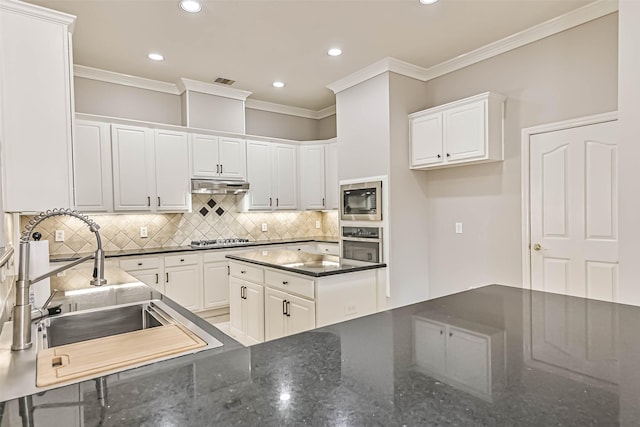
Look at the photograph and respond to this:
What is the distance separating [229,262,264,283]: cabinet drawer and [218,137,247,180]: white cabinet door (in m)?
1.55

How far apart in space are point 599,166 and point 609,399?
2.91 meters

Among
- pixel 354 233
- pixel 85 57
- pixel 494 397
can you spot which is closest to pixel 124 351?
pixel 494 397

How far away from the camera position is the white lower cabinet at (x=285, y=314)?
273cm

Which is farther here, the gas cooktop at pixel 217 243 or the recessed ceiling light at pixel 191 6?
the gas cooktop at pixel 217 243

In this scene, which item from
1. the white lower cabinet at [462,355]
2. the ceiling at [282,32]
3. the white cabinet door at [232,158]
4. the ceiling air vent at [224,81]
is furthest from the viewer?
the white cabinet door at [232,158]

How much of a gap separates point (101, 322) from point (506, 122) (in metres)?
3.63

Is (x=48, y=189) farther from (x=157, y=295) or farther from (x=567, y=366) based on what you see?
(x=567, y=366)

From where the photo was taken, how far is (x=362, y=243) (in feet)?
14.1

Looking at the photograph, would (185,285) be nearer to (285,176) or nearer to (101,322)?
(285,176)

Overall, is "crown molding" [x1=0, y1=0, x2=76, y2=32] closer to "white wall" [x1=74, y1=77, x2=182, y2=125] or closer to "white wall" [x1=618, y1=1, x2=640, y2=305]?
"white wall" [x1=74, y1=77, x2=182, y2=125]

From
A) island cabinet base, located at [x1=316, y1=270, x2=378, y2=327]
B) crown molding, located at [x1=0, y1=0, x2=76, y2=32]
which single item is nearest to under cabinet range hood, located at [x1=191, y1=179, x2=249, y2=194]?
crown molding, located at [x1=0, y1=0, x2=76, y2=32]

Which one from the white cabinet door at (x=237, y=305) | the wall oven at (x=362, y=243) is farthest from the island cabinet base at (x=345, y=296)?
the white cabinet door at (x=237, y=305)

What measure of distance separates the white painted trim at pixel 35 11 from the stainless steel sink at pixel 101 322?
188 centimetres

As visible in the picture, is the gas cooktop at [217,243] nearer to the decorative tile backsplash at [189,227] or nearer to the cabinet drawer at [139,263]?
the decorative tile backsplash at [189,227]
